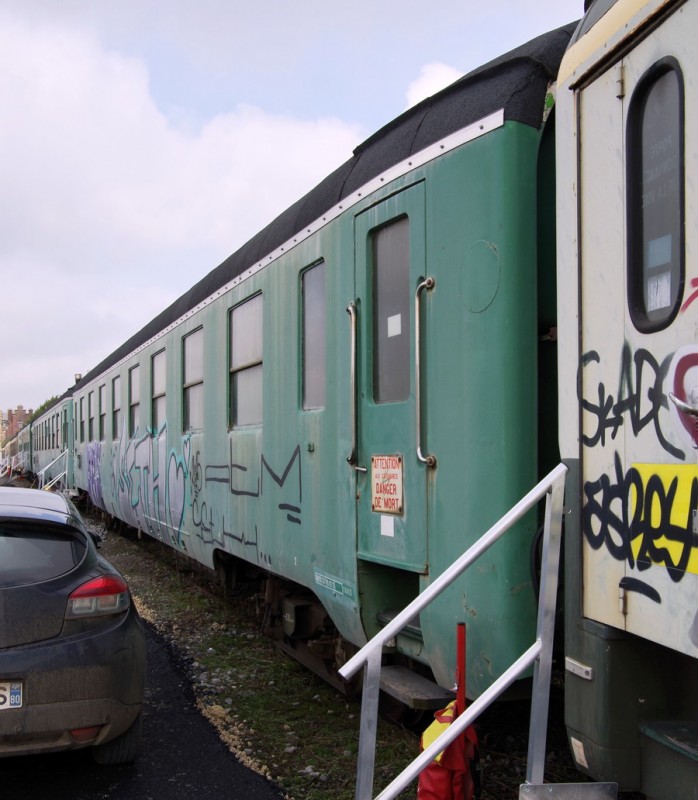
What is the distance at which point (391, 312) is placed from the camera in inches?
166

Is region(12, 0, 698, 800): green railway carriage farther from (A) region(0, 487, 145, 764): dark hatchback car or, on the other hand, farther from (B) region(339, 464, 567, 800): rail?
(A) region(0, 487, 145, 764): dark hatchback car

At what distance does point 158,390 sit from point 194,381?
213 cm

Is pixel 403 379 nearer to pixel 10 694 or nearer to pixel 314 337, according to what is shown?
pixel 314 337

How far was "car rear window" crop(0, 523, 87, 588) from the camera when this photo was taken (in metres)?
4.16

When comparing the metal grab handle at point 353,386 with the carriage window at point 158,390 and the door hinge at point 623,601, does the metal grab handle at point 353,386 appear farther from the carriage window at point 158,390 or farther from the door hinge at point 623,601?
the carriage window at point 158,390

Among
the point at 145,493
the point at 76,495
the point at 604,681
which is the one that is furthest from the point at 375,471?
the point at 76,495

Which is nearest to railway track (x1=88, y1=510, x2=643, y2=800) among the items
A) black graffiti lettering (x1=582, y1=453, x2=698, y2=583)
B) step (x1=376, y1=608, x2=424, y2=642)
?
step (x1=376, y1=608, x2=424, y2=642)

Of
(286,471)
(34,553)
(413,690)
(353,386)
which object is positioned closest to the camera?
(413,690)

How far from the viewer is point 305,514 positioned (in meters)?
5.09

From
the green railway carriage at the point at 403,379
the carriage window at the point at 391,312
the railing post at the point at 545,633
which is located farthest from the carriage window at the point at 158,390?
the railing post at the point at 545,633

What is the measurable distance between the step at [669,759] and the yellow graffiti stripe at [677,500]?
59cm

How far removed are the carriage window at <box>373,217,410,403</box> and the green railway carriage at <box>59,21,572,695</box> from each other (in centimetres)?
1

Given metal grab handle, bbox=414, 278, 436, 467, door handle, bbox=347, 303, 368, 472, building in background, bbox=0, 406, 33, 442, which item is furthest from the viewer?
building in background, bbox=0, 406, 33, 442

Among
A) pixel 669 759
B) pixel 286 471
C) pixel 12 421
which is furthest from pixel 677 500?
pixel 12 421
